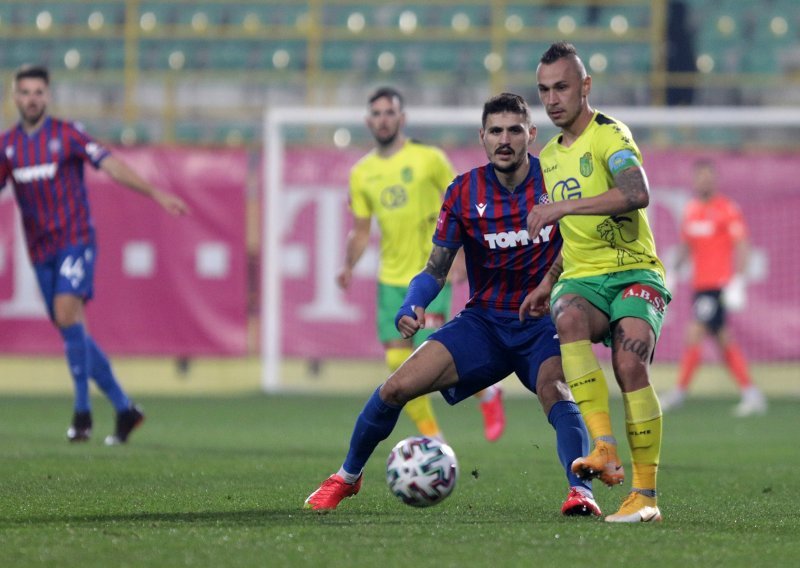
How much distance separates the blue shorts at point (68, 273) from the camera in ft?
31.0

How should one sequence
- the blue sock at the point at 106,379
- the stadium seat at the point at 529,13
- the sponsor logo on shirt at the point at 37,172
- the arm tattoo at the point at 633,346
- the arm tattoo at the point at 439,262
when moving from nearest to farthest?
the arm tattoo at the point at 633,346 < the arm tattoo at the point at 439,262 < the sponsor logo on shirt at the point at 37,172 < the blue sock at the point at 106,379 < the stadium seat at the point at 529,13

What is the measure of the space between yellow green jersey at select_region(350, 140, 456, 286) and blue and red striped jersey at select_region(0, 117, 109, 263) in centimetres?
180

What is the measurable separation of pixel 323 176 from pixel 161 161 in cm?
177

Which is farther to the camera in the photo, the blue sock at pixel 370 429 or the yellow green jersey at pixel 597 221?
the blue sock at pixel 370 429

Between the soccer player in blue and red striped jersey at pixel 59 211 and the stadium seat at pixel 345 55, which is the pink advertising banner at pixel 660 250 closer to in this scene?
the stadium seat at pixel 345 55

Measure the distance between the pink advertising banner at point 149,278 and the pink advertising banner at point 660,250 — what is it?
2.03ft

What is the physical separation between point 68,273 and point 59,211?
421 mm

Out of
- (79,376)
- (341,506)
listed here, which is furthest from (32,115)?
(341,506)

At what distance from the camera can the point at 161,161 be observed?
15.9 metres

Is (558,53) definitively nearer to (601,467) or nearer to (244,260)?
(601,467)

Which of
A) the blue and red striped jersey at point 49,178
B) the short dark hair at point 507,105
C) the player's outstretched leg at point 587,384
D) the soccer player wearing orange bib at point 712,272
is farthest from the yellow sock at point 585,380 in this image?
the soccer player wearing orange bib at point 712,272

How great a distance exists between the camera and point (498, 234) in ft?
20.1

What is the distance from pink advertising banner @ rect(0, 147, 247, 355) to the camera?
1555 centimetres

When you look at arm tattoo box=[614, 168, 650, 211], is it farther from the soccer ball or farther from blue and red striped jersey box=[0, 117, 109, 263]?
blue and red striped jersey box=[0, 117, 109, 263]
